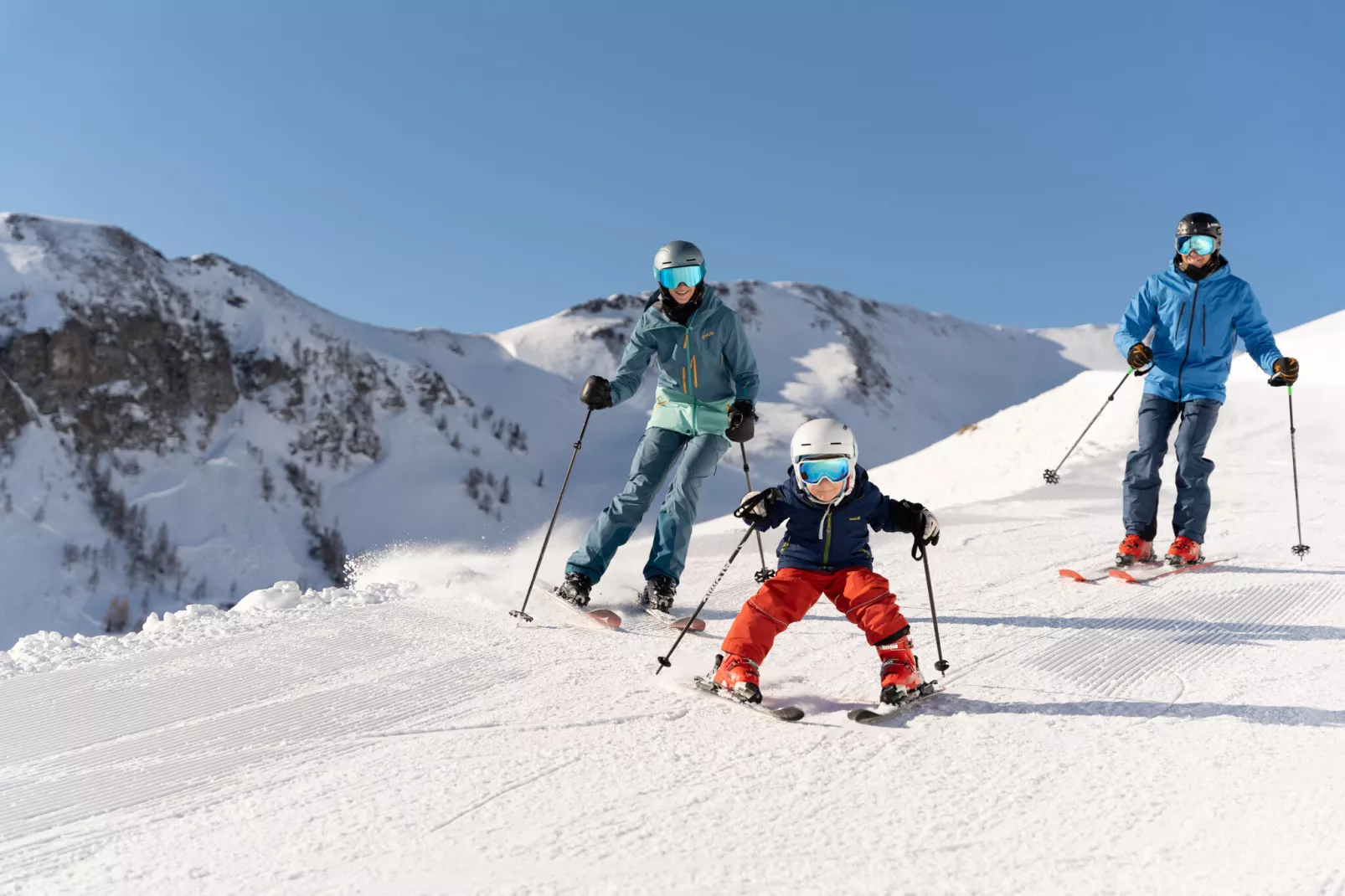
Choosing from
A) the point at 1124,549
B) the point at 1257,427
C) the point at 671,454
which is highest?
the point at 1257,427

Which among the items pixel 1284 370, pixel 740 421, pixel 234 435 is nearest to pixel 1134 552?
pixel 1284 370

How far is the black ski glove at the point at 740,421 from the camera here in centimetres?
436

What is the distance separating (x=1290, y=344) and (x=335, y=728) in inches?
791

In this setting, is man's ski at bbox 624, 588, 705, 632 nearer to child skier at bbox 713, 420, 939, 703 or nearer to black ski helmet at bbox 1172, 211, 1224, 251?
child skier at bbox 713, 420, 939, 703

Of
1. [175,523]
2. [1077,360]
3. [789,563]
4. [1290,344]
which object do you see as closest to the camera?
[789,563]

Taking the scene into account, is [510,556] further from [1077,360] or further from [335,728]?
[1077,360]

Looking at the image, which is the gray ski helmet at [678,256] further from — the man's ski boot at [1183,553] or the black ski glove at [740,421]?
the man's ski boot at [1183,553]

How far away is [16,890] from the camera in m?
1.83

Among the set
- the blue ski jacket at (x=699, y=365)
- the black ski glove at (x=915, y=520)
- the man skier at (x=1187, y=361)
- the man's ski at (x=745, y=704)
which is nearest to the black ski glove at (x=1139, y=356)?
the man skier at (x=1187, y=361)

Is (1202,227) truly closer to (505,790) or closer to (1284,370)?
(1284,370)

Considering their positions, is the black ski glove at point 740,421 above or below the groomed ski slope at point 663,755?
above

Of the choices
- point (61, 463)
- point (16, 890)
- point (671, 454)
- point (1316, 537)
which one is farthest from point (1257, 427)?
point (61, 463)

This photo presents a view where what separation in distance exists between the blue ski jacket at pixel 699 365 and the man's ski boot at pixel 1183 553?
118 inches

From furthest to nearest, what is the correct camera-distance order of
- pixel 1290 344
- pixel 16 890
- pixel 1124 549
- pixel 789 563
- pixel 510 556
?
pixel 1290 344, pixel 510 556, pixel 1124 549, pixel 789 563, pixel 16 890
